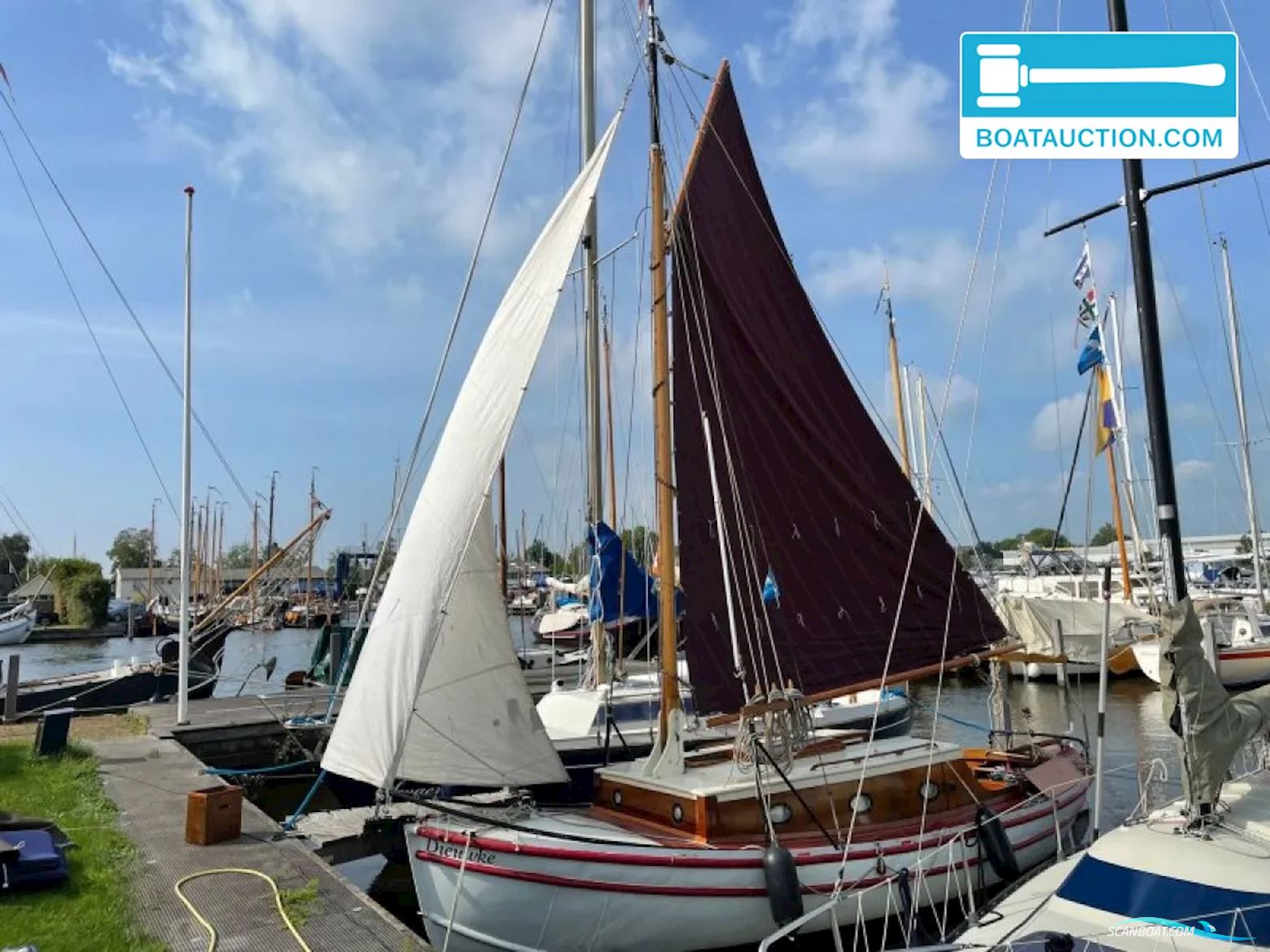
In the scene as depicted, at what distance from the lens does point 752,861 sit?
9195mm

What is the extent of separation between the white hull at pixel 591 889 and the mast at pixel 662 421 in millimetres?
1761

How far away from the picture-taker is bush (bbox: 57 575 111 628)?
74688mm

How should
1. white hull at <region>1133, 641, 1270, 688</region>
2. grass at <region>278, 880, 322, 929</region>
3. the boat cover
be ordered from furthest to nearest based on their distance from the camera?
white hull at <region>1133, 641, 1270, 688</region>, grass at <region>278, 880, 322, 929</region>, the boat cover

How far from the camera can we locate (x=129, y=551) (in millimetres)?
138625

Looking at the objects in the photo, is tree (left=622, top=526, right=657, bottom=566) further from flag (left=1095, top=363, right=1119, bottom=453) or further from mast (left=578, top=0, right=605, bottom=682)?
flag (left=1095, top=363, right=1119, bottom=453)

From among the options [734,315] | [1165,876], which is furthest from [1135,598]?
[1165,876]

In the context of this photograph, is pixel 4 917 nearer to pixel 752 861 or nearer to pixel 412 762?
pixel 412 762

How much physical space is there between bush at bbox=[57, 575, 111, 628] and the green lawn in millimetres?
68739

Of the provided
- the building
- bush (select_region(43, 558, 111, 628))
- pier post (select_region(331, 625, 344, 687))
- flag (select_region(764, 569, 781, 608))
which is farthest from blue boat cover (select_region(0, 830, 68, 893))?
the building

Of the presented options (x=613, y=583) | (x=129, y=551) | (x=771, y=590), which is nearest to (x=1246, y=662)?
(x=613, y=583)

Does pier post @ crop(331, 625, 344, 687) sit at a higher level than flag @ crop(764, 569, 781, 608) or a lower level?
lower

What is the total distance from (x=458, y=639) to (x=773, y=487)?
4.69 meters

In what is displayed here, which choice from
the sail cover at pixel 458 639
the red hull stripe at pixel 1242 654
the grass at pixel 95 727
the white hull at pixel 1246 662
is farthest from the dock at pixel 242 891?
the red hull stripe at pixel 1242 654

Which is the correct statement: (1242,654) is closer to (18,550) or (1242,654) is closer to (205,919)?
(205,919)
